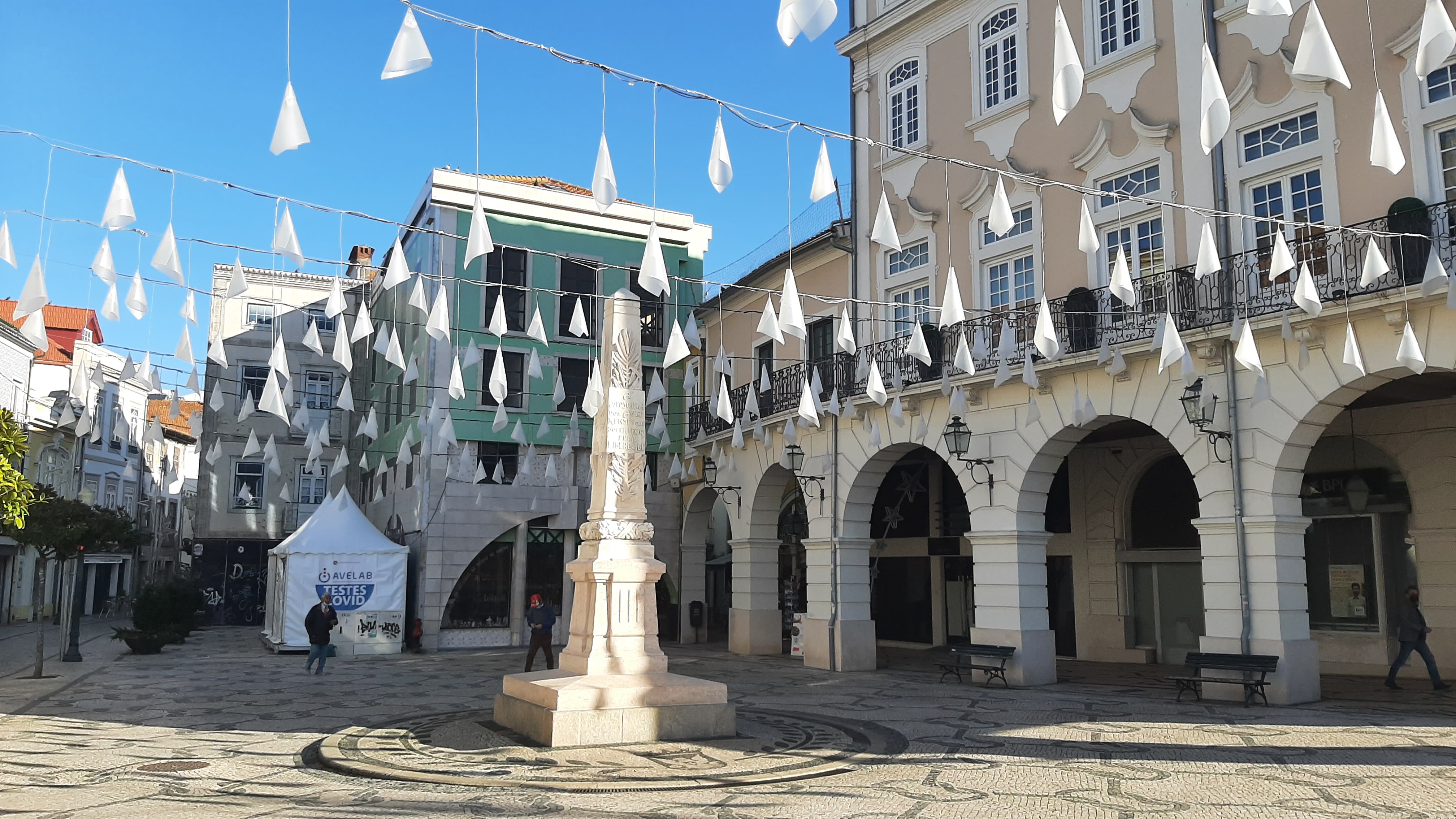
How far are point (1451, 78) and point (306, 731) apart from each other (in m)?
15.8

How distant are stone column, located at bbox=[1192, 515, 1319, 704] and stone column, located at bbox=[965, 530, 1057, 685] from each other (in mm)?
2843

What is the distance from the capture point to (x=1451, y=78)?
43.3 ft

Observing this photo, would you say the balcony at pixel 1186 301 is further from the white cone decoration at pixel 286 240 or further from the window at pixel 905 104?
the white cone decoration at pixel 286 240

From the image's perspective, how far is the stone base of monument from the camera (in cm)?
1052

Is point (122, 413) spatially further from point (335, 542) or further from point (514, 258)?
point (514, 258)

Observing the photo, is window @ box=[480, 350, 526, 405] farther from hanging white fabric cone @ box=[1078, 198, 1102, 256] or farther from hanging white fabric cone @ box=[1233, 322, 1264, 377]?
hanging white fabric cone @ box=[1233, 322, 1264, 377]

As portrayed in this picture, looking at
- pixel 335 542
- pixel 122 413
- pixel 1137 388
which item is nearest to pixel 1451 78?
pixel 1137 388

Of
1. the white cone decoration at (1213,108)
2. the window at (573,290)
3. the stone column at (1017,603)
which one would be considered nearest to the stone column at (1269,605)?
the stone column at (1017,603)

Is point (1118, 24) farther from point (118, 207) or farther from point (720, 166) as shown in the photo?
point (118, 207)

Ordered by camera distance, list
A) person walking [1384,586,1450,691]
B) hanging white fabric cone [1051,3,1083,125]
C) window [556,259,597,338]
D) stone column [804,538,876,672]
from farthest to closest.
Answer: window [556,259,597,338] < stone column [804,538,876,672] < person walking [1384,586,1450,691] < hanging white fabric cone [1051,3,1083,125]

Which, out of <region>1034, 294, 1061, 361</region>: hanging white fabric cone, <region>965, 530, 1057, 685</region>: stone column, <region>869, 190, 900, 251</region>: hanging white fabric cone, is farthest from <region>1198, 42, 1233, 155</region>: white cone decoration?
<region>965, 530, 1057, 685</region>: stone column

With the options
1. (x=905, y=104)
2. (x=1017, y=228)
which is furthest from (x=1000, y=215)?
(x=905, y=104)

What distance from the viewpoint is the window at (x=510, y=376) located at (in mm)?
27969

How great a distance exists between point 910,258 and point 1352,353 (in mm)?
9080
